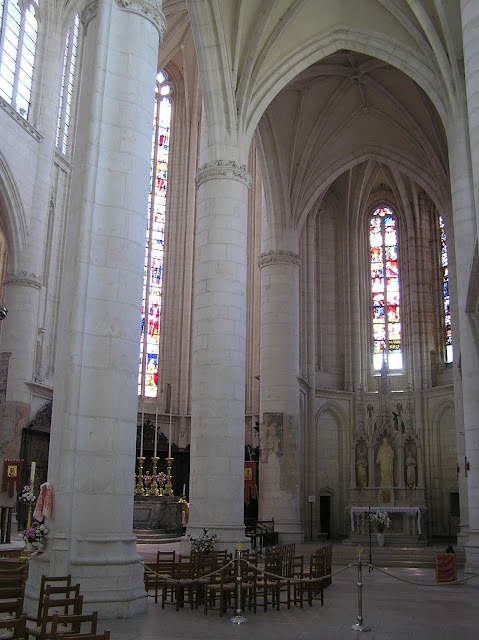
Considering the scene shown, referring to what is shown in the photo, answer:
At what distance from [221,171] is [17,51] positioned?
11.6 meters

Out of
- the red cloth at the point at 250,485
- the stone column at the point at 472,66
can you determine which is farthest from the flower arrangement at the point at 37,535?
the red cloth at the point at 250,485

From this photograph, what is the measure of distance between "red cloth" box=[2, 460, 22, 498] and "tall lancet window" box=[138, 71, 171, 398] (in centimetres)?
1042

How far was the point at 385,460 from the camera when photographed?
2672cm

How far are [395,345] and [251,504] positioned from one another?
9594 millimetres

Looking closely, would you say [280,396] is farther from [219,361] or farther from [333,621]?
[333,621]

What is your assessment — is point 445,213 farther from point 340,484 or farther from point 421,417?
point 340,484

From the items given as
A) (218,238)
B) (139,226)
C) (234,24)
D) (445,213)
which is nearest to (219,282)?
(218,238)

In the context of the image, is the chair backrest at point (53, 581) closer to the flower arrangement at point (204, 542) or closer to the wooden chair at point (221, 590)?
the wooden chair at point (221, 590)

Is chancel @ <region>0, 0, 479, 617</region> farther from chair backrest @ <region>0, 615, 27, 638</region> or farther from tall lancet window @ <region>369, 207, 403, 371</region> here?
chair backrest @ <region>0, 615, 27, 638</region>

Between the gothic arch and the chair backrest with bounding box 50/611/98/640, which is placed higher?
the gothic arch

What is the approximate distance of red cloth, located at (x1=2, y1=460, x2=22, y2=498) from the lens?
20297mm

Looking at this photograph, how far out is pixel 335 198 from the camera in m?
32.3

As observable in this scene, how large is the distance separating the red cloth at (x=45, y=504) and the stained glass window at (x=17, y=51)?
17.5 meters

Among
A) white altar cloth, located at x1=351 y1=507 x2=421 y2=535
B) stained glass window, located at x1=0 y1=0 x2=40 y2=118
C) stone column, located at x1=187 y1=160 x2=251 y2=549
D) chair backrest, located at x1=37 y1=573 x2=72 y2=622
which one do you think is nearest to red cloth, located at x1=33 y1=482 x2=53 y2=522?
chair backrest, located at x1=37 y1=573 x2=72 y2=622
